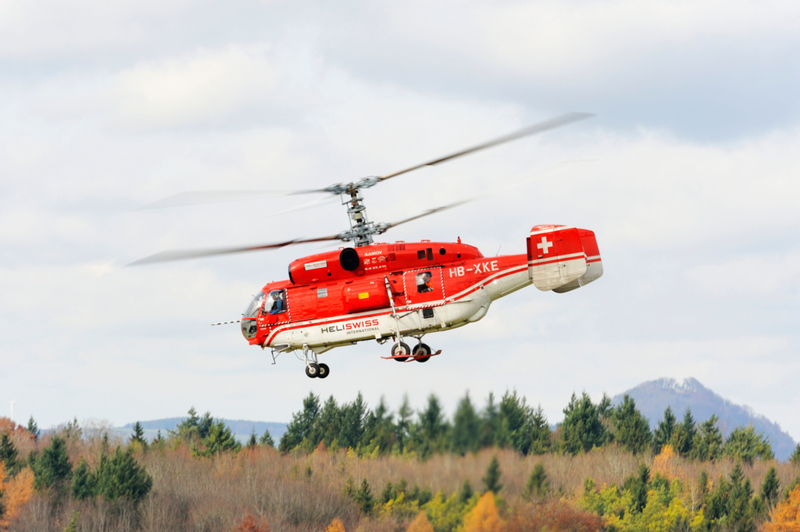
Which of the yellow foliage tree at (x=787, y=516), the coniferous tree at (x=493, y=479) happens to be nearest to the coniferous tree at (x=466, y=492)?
the coniferous tree at (x=493, y=479)

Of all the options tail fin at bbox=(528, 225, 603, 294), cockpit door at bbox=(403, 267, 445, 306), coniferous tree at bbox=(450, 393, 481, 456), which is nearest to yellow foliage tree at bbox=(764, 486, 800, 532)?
tail fin at bbox=(528, 225, 603, 294)

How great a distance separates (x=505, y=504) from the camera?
19.7 meters

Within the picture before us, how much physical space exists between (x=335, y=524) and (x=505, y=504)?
6685 cm

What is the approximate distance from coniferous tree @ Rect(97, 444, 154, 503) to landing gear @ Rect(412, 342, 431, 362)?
66.0 m

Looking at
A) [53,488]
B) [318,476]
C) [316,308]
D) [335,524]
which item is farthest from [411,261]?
[53,488]

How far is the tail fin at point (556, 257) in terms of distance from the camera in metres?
32.9

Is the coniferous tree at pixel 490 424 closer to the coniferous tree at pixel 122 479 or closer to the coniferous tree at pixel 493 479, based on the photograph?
the coniferous tree at pixel 493 479

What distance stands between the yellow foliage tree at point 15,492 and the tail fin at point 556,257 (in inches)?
3142

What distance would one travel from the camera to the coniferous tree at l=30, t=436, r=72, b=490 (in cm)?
9881

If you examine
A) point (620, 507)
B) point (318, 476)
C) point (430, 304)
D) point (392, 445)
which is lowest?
point (620, 507)

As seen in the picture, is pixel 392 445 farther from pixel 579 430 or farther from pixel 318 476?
pixel 579 430

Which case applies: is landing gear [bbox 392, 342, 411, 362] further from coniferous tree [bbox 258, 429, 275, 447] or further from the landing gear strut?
coniferous tree [bbox 258, 429, 275, 447]

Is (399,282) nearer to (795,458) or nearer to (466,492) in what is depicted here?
(466,492)

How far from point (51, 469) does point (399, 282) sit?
78.4 m
